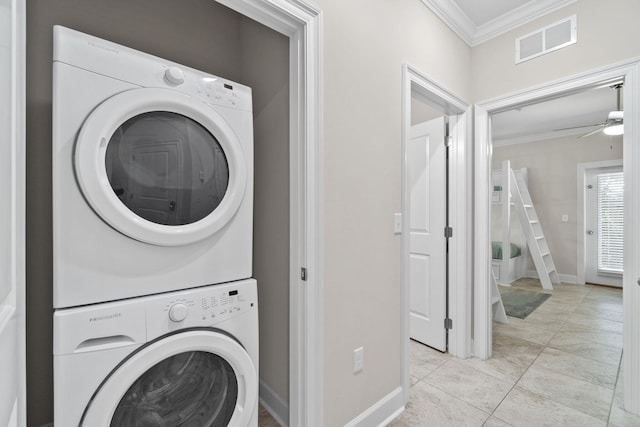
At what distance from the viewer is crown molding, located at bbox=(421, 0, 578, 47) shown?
208cm

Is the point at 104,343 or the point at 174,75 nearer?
the point at 104,343

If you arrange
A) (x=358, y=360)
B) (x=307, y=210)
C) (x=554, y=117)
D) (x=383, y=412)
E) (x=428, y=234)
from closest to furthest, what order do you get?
(x=307, y=210)
(x=358, y=360)
(x=383, y=412)
(x=428, y=234)
(x=554, y=117)

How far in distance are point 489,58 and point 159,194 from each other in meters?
2.70

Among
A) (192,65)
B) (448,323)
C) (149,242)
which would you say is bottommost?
(448,323)

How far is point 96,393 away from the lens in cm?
90

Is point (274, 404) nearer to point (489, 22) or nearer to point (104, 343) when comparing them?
point (104, 343)

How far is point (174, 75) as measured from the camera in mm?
1083

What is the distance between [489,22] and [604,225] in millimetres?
4699

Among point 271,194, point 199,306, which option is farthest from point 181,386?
point 271,194

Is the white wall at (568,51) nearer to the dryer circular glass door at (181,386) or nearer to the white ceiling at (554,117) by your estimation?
the white ceiling at (554,117)

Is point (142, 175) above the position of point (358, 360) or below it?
above

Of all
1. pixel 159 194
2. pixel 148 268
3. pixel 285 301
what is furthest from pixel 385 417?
pixel 159 194

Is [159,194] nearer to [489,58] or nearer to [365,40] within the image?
[365,40]
